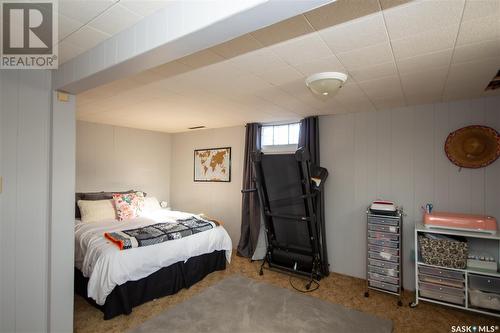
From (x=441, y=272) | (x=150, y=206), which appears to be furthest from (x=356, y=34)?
(x=150, y=206)

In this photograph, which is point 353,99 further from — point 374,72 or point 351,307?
point 351,307

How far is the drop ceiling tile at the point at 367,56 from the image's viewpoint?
177 centimetres

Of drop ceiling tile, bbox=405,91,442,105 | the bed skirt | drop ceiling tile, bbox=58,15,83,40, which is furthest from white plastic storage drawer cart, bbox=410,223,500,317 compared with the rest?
drop ceiling tile, bbox=58,15,83,40

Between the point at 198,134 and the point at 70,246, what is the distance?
11.4ft

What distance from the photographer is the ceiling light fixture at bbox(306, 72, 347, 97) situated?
197cm

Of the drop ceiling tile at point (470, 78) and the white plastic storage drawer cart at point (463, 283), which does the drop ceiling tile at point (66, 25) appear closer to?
the drop ceiling tile at point (470, 78)

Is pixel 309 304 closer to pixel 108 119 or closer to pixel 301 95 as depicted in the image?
pixel 301 95

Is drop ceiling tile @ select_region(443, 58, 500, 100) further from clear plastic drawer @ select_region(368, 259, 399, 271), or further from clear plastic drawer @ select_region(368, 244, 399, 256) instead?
clear plastic drawer @ select_region(368, 259, 399, 271)

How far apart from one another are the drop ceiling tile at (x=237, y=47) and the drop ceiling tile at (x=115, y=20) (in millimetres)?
528

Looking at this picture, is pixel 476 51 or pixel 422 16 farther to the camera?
pixel 476 51

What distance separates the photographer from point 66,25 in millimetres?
1515

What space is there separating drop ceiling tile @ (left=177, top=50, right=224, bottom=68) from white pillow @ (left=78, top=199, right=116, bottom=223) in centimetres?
291

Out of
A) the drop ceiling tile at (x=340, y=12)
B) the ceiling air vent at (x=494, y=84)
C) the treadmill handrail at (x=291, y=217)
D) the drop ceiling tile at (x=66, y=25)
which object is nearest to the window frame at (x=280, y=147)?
the treadmill handrail at (x=291, y=217)

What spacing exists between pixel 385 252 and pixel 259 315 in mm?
1632
